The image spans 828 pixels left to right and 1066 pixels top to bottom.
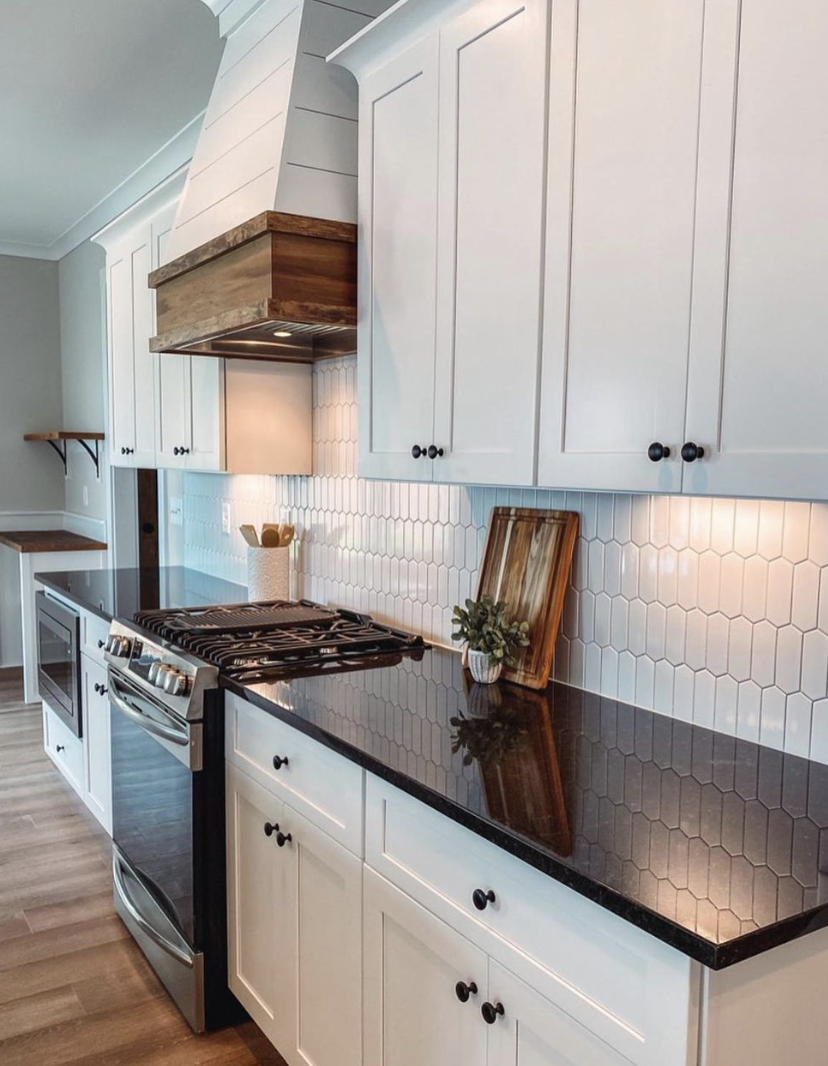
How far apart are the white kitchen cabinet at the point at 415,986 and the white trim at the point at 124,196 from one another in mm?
2524

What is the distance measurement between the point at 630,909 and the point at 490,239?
121 cm

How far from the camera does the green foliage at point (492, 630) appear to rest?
6.41ft

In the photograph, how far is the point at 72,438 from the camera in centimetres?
526

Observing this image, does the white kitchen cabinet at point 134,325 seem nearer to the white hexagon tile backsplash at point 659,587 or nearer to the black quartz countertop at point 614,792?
the white hexagon tile backsplash at point 659,587

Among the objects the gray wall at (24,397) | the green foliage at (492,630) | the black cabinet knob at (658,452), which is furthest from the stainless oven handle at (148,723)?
the gray wall at (24,397)

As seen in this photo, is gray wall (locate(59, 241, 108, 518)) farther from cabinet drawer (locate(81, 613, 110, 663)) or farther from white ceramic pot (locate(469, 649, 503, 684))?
white ceramic pot (locate(469, 649, 503, 684))

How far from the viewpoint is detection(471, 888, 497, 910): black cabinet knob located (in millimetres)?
1283

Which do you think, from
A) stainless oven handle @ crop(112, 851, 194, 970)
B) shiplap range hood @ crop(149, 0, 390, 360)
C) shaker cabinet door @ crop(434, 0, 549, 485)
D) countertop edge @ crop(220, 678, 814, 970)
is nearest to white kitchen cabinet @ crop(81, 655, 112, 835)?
stainless oven handle @ crop(112, 851, 194, 970)

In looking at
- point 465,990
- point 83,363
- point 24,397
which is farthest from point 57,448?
point 465,990

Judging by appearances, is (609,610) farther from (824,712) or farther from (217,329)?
(217,329)

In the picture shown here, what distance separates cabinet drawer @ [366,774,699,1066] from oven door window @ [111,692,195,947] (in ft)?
2.82

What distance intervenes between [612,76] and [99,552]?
15.0ft

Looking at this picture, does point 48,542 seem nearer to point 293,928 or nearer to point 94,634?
point 94,634

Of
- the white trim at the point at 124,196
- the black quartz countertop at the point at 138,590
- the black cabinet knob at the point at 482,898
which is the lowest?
the black cabinet knob at the point at 482,898
